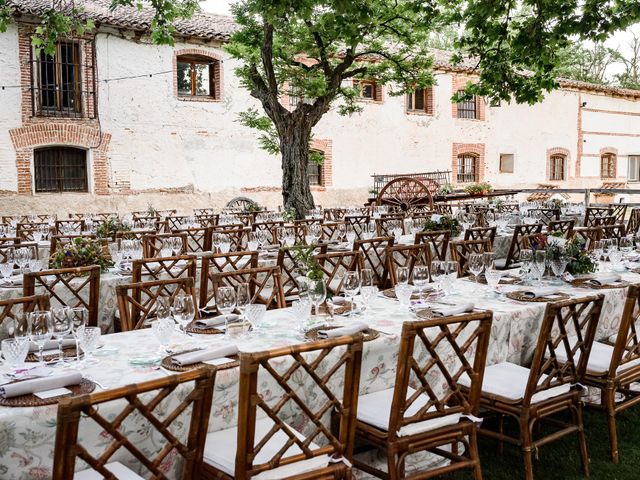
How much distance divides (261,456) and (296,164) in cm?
1074

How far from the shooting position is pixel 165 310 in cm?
324

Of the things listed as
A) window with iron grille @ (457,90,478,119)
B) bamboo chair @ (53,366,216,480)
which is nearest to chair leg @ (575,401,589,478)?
bamboo chair @ (53,366,216,480)

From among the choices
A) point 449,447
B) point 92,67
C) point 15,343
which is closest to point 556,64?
point 449,447

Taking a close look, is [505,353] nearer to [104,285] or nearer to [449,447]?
[449,447]

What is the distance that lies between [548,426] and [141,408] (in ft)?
10.1

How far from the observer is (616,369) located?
3840mm

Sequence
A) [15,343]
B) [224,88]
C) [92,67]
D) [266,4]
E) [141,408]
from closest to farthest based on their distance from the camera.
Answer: [141,408] < [15,343] < [266,4] < [92,67] < [224,88]

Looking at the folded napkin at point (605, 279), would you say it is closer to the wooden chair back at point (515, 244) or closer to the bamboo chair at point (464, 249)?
the bamboo chair at point (464, 249)

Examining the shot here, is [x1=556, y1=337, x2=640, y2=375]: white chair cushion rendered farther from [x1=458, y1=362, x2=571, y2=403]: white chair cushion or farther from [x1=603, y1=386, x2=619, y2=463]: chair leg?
[x1=458, y1=362, x2=571, y2=403]: white chair cushion

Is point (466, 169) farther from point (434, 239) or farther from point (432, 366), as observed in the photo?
point (432, 366)

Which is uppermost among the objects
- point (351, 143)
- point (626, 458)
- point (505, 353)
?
point (351, 143)

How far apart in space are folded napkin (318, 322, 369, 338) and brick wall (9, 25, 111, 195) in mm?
13387

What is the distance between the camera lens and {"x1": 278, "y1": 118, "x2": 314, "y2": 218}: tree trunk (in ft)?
42.4

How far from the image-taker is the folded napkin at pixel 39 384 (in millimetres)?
2479
